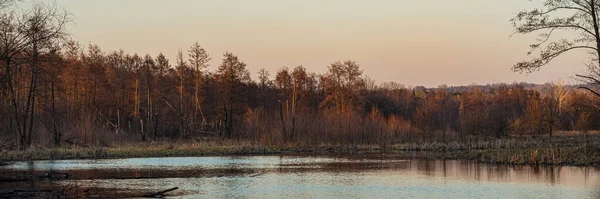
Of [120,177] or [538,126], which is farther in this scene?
[538,126]

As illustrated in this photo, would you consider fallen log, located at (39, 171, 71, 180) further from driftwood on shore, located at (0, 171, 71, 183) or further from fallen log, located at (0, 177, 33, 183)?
fallen log, located at (0, 177, 33, 183)

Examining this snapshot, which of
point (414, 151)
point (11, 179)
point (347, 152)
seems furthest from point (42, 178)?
point (414, 151)

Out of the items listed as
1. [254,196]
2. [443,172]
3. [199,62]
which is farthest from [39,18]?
[199,62]

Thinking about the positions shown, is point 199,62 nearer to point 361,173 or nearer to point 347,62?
point 347,62

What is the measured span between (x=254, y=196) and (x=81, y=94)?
46840 millimetres

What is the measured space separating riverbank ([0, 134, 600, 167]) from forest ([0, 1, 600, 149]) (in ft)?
5.28

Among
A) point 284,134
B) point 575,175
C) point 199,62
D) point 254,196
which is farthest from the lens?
point 199,62

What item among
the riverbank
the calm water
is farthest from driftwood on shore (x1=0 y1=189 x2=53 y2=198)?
the riverbank

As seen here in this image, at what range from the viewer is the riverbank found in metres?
30.0

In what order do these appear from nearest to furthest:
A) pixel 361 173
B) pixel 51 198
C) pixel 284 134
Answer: pixel 51 198 → pixel 361 173 → pixel 284 134

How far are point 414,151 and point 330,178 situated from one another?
754 inches

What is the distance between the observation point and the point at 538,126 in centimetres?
5559

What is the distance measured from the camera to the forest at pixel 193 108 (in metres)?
38.0

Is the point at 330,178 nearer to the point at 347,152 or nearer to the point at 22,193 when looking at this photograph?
the point at 22,193
